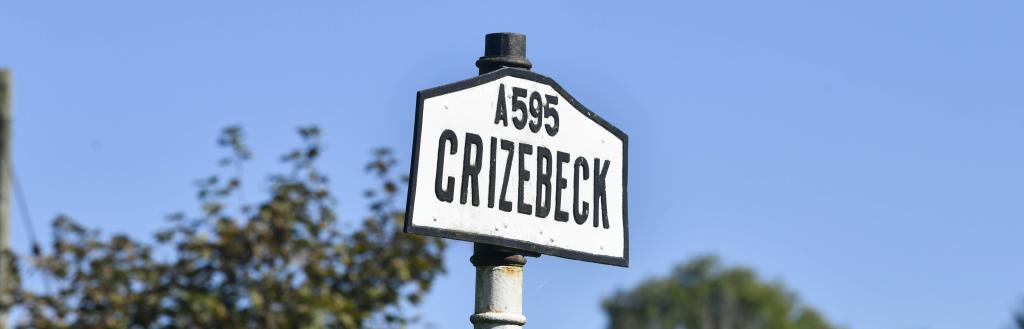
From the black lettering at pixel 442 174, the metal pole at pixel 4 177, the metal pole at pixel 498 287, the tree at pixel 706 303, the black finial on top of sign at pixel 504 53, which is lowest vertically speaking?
the metal pole at pixel 498 287

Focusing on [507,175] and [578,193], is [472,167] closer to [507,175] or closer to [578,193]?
[507,175]

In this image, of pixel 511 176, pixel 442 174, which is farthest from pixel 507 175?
pixel 442 174

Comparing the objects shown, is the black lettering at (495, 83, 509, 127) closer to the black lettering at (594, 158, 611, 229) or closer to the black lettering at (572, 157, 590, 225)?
the black lettering at (572, 157, 590, 225)

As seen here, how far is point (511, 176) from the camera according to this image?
5016 mm

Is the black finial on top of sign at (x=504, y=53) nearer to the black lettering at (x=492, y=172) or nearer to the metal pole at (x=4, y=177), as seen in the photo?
the black lettering at (x=492, y=172)

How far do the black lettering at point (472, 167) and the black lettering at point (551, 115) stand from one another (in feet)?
1.07

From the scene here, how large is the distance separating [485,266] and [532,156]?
1.17ft

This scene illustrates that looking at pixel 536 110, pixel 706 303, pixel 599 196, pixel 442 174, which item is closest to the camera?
pixel 442 174

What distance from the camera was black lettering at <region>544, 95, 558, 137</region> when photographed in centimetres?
522

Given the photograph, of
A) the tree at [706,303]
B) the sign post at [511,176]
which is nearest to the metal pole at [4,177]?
the sign post at [511,176]

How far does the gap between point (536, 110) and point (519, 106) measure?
0.23ft

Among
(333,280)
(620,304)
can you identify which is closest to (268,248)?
(333,280)

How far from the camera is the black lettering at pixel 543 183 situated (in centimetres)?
509

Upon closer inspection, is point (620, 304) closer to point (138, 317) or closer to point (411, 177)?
point (138, 317)
